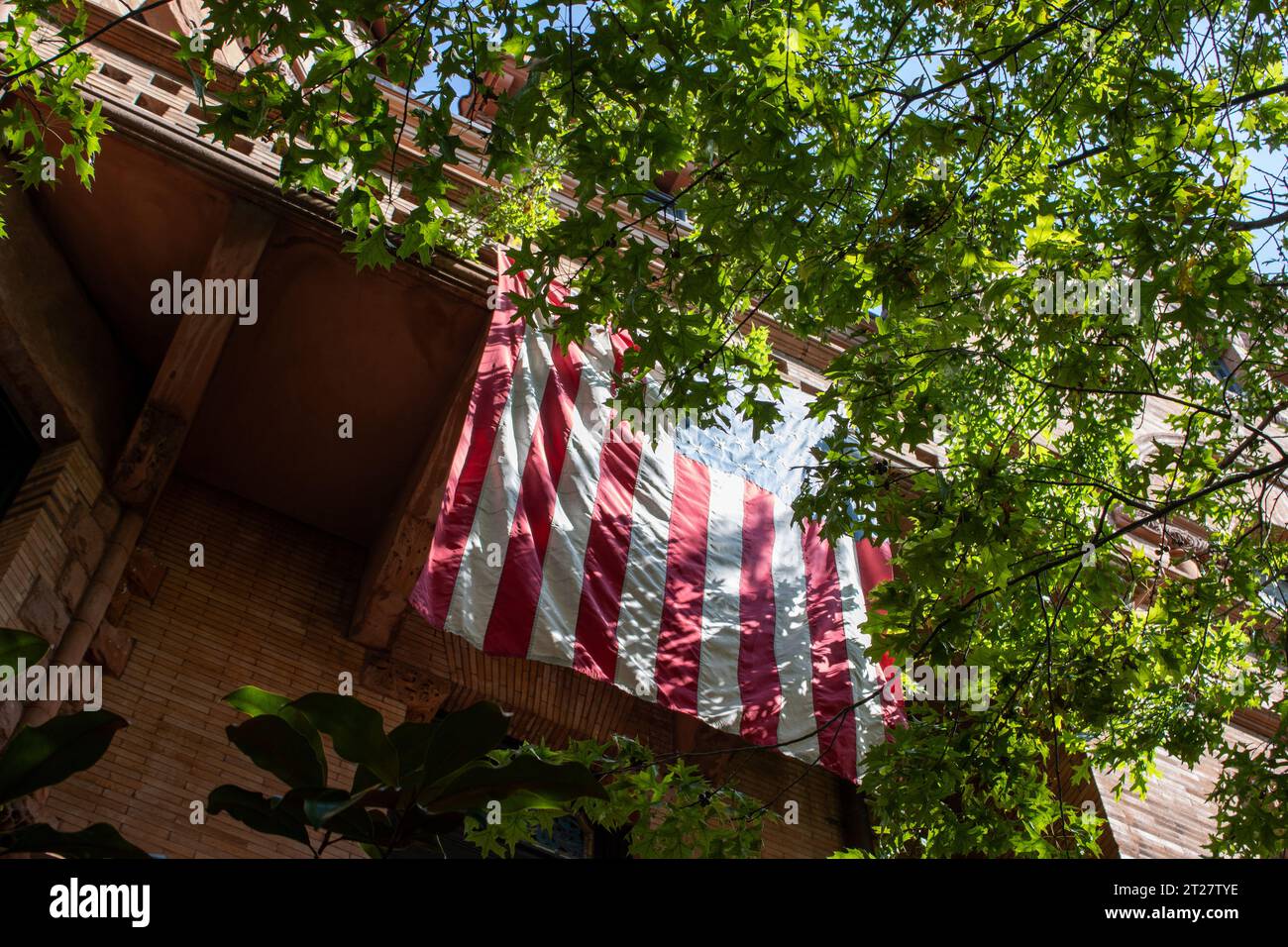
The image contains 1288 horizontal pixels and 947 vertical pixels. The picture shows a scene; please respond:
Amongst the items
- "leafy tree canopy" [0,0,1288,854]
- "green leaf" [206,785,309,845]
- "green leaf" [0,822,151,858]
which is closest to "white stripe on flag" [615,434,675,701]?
"leafy tree canopy" [0,0,1288,854]

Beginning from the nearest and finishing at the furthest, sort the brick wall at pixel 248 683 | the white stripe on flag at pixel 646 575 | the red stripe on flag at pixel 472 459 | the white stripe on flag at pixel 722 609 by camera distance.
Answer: the red stripe on flag at pixel 472 459, the brick wall at pixel 248 683, the white stripe on flag at pixel 646 575, the white stripe on flag at pixel 722 609

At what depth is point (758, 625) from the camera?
7.93m

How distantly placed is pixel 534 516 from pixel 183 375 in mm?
2628

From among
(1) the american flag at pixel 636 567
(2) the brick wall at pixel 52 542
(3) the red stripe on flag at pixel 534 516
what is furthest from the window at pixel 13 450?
(3) the red stripe on flag at pixel 534 516

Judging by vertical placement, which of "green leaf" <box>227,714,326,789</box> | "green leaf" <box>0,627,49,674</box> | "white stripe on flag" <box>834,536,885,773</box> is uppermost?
"white stripe on flag" <box>834,536,885,773</box>

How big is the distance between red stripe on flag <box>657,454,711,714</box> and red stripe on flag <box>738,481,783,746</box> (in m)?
0.34

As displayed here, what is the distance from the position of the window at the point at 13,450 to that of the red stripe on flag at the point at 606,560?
12.4ft

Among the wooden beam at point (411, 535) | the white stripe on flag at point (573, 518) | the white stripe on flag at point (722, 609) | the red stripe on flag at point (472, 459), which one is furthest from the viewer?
the wooden beam at point (411, 535)

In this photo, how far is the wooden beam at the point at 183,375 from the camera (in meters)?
7.63

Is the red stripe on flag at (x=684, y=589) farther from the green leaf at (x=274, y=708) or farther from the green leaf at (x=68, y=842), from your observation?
the green leaf at (x=68, y=842)

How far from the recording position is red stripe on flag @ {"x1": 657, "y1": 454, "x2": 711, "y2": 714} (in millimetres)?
7336

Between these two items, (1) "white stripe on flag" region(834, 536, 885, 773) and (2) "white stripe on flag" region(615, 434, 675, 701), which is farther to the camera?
(1) "white stripe on flag" region(834, 536, 885, 773)

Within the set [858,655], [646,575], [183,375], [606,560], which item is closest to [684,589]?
[646,575]

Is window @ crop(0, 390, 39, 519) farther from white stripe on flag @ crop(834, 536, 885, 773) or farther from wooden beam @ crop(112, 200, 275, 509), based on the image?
white stripe on flag @ crop(834, 536, 885, 773)
